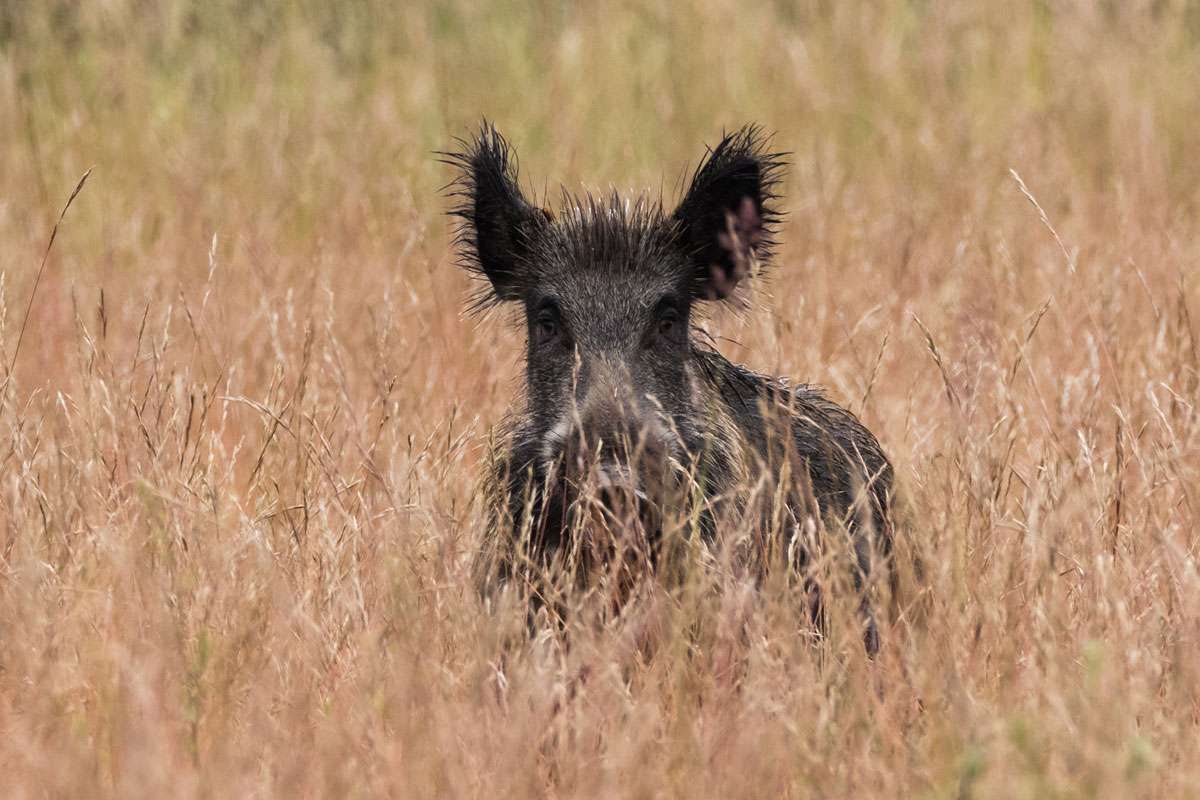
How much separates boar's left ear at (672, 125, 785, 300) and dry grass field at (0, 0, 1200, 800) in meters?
0.27

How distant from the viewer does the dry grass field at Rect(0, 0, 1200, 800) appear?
3467 millimetres

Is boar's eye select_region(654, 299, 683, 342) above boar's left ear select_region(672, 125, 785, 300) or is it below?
below

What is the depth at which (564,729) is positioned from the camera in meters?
3.54

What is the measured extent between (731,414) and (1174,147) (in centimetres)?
526

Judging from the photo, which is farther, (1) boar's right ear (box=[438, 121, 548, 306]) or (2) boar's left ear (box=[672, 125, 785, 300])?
(1) boar's right ear (box=[438, 121, 548, 306])

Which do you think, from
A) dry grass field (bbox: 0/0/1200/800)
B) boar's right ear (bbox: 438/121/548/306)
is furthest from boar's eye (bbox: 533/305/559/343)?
dry grass field (bbox: 0/0/1200/800)

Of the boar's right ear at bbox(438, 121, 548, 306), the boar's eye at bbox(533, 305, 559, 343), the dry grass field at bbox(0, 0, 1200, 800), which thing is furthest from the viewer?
the boar's right ear at bbox(438, 121, 548, 306)

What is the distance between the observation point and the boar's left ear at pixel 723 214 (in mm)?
5145

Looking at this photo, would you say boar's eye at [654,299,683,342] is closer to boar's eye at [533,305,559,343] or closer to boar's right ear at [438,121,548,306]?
boar's eye at [533,305,559,343]

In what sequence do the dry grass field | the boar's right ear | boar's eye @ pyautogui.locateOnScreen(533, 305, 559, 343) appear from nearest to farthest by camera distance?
the dry grass field < boar's eye @ pyautogui.locateOnScreen(533, 305, 559, 343) < the boar's right ear

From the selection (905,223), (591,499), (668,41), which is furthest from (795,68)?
(591,499)

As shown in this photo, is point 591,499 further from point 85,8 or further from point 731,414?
point 85,8

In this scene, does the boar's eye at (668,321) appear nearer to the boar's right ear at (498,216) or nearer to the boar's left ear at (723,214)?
the boar's left ear at (723,214)

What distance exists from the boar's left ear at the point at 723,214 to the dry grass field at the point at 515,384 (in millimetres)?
266
